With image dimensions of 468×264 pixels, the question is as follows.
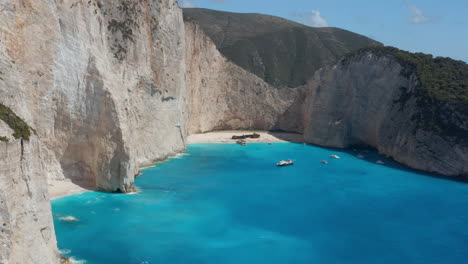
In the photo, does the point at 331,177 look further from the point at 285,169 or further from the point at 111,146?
the point at 111,146

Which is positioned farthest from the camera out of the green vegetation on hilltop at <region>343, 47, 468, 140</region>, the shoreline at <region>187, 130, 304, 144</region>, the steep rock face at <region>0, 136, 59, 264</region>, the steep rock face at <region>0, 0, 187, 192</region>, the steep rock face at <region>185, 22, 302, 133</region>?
the steep rock face at <region>185, 22, 302, 133</region>

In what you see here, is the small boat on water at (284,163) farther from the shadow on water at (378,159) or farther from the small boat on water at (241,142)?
the small boat on water at (241,142)

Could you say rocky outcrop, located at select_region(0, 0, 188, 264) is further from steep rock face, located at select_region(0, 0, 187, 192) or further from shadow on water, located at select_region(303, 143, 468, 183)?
shadow on water, located at select_region(303, 143, 468, 183)

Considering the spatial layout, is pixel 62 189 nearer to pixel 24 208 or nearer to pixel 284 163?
pixel 24 208

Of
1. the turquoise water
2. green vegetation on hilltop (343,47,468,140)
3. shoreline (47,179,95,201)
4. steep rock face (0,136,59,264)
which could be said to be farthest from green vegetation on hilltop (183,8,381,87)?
steep rock face (0,136,59,264)

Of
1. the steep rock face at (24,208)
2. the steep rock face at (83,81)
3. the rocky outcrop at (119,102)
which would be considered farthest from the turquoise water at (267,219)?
the steep rock face at (24,208)

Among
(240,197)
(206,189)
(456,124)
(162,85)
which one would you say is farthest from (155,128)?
(456,124)
